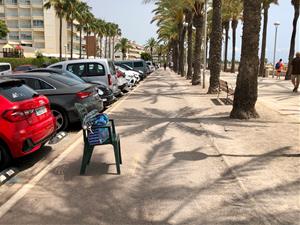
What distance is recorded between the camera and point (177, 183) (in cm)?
557

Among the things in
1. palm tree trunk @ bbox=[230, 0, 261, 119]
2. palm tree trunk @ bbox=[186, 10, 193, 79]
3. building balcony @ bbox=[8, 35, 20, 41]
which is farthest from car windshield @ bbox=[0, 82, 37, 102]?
building balcony @ bbox=[8, 35, 20, 41]

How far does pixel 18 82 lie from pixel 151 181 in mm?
3189

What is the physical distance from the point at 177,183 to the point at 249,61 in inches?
245

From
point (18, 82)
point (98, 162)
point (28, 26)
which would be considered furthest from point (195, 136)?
point (28, 26)

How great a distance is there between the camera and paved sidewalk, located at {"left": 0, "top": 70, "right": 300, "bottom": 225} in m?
4.49

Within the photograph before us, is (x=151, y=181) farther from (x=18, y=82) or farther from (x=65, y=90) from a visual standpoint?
(x=65, y=90)

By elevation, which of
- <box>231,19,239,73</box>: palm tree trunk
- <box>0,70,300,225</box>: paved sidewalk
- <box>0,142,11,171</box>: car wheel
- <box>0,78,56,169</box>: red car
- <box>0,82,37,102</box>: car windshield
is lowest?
<box>0,70,300,225</box>: paved sidewalk

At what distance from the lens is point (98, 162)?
672 centimetres

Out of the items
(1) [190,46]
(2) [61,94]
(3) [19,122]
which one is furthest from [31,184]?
(1) [190,46]

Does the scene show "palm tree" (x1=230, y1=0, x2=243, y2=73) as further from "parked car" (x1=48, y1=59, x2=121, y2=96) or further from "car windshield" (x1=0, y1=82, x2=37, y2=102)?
"car windshield" (x1=0, y1=82, x2=37, y2=102)

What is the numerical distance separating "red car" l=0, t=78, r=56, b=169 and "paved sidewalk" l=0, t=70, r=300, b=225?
61 cm

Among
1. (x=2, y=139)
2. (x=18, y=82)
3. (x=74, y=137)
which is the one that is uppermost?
(x=18, y=82)

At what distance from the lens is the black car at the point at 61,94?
371 inches

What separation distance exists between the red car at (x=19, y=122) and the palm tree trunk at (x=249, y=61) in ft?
19.7
